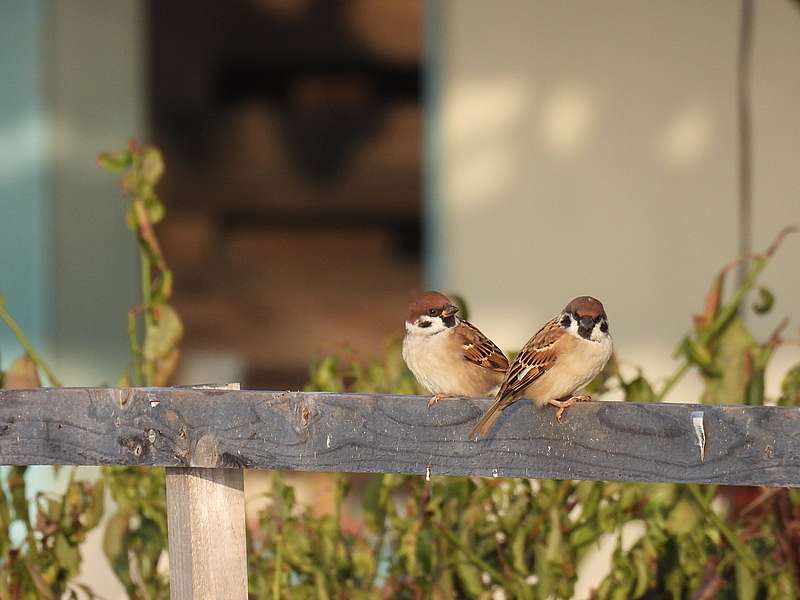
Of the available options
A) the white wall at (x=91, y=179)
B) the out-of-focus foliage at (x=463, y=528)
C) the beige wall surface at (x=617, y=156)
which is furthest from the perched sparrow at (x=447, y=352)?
the white wall at (x=91, y=179)

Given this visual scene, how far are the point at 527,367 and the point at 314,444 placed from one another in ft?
1.98

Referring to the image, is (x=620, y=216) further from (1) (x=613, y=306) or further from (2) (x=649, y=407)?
(2) (x=649, y=407)

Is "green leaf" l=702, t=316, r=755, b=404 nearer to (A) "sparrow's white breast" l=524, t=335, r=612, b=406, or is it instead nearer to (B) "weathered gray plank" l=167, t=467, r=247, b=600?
(A) "sparrow's white breast" l=524, t=335, r=612, b=406

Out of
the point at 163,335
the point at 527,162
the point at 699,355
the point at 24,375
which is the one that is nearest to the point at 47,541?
the point at 24,375

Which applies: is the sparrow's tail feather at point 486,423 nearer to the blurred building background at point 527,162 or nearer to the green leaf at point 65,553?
the green leaf at point 65,553

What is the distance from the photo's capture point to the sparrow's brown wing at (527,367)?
243 cm

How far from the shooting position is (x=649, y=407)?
2.25 m

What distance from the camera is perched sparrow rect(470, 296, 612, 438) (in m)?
2.67

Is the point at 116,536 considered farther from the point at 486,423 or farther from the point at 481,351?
the point at 486,423

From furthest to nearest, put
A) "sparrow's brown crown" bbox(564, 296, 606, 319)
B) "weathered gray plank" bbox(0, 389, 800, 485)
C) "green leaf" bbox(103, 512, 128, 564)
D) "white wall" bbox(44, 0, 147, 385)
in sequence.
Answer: "white wall" bbox(44, 0, 147, 385) → "green leaf" bbox(103, 512, 128, 564) → "sparrow's brown crown" bbox(564, 296, 606, 319) → "weathered gray plank" bbox(0, 389, 800, 485)

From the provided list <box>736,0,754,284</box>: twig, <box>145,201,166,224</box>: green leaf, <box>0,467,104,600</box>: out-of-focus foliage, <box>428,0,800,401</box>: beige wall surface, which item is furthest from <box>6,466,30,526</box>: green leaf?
<box>736,0,754,284</box>: twig

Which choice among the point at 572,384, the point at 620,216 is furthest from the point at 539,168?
the point at 572,384

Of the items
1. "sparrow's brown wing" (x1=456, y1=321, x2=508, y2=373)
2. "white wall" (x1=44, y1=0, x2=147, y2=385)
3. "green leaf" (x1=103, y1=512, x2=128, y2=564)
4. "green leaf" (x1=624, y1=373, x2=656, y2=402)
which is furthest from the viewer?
"white wall" (x1=44, y1=0, x2=147, y2=385)

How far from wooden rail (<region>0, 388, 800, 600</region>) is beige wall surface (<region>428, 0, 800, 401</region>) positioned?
7.42 ft
